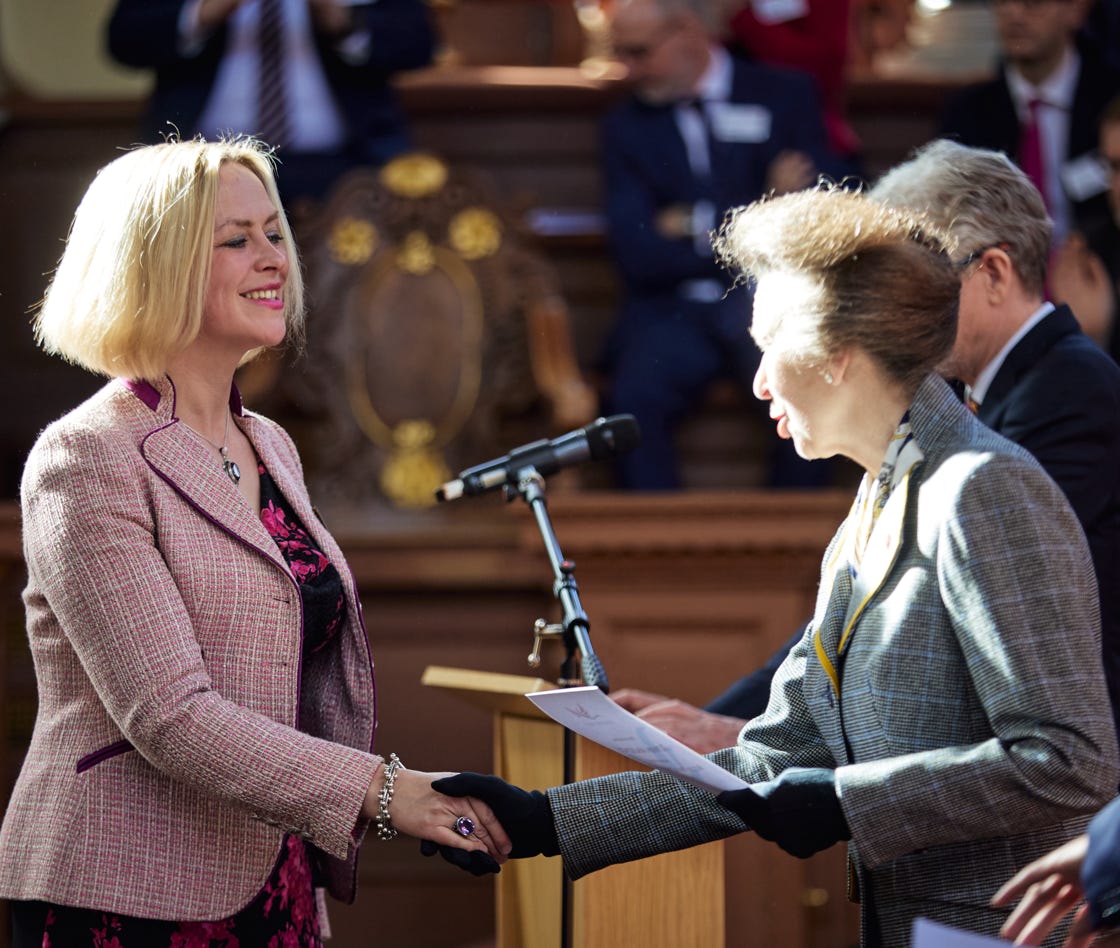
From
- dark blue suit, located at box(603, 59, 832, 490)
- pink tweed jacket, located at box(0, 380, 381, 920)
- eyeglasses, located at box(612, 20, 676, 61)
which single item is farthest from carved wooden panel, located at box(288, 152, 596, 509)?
pink tweed jacket, located at box(0, 380, 381, 920)

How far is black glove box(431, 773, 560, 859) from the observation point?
1.89 metres

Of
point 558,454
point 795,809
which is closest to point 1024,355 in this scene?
point 558,454

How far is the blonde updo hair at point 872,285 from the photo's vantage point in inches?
68.5

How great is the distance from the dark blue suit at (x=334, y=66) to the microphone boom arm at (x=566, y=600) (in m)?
2.25

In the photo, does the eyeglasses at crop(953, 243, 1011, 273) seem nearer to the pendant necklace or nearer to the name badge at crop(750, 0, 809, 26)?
the pendant necklace

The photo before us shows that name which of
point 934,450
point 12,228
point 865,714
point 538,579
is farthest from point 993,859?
point 12,228

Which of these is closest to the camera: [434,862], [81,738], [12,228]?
[81,738]

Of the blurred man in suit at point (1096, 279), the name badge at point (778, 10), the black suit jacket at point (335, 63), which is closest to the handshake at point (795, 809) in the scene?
the blurred man in suit at point (1096, 279)

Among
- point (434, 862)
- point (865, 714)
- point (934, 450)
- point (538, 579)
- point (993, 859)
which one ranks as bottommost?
point (434, 862)

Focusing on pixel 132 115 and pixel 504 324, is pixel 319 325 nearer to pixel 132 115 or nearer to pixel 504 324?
pixel 504 324

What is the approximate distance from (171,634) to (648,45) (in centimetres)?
292

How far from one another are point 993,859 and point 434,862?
7.47 ft

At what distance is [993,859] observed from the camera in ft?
5.47

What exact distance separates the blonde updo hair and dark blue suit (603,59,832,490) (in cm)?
229
